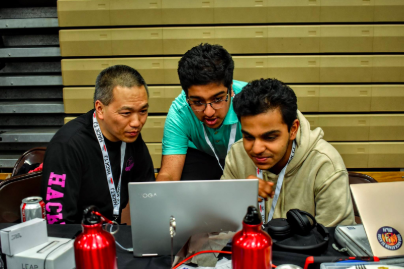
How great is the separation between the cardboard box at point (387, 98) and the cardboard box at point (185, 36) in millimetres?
1915

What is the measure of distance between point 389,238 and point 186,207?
23.8 inches

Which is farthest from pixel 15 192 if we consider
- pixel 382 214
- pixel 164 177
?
pixel 382 214

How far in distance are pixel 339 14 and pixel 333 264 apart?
340 cm

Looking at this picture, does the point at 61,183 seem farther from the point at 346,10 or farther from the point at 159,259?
the point at 346,10

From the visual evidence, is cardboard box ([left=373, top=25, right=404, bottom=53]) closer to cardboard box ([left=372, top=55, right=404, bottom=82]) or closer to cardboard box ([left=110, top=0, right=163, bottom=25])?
→ cardboard box ([left=372, top=55, right=404, bottom=82])

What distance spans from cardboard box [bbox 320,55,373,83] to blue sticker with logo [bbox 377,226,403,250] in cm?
300

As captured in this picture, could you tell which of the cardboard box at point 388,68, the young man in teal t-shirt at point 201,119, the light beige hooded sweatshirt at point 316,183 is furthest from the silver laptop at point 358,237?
the cardboard box at point 388,68

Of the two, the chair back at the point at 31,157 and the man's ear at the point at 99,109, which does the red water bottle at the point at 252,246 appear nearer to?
the man's ear at the point at 99,109

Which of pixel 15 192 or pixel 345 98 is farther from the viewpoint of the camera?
pixel 345 98

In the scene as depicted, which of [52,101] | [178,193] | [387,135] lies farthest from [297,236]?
[52,101]

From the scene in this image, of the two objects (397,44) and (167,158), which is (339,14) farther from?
(167,158)

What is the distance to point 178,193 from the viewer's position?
970 millimetres

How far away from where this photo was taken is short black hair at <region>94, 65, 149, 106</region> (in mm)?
1689

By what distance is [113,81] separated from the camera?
1690 millimetres
